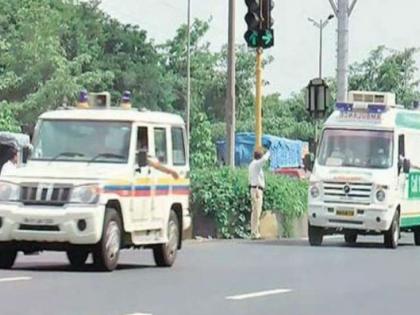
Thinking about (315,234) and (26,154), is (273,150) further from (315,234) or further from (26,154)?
(26,154)

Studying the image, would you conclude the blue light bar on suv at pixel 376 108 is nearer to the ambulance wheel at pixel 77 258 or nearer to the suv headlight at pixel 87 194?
the ambulance wheel at pixel 77 258

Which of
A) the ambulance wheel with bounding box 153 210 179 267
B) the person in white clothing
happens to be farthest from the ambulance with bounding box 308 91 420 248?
the person in white clothing

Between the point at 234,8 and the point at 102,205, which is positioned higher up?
the point at 234,8

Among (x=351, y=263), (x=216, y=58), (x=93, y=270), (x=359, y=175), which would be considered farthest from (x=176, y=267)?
(x=216, y=58)

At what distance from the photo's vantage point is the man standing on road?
28.2 metres

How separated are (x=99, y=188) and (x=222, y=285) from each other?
2.18m

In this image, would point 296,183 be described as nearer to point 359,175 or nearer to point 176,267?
point 359,175

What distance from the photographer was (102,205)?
17.9m

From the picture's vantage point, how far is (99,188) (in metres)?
17.9

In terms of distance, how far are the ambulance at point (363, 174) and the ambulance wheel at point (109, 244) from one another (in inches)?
375

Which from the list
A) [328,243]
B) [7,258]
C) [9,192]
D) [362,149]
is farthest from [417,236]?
[9,192]

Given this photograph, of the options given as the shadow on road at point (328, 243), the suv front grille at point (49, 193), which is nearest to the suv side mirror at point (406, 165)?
the shadow on road at point (328, 243)

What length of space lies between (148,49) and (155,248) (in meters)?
62.6

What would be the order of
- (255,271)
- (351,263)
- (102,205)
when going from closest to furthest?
(102,205) → (255,271) → (351,263)
